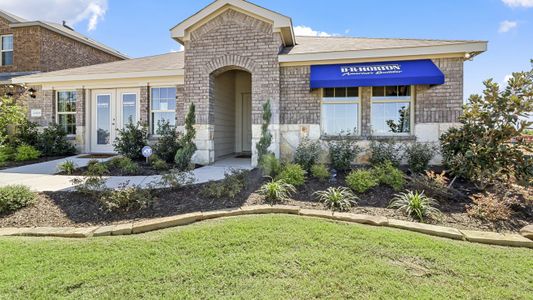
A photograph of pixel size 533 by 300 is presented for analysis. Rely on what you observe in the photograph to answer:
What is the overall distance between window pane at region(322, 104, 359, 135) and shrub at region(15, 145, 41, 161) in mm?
10769

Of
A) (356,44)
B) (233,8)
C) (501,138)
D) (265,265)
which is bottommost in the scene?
(265,265)

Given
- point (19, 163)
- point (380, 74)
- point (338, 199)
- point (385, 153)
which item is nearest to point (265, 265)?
point (338, 199)

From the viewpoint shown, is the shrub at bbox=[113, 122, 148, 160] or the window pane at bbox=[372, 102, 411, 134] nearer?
the window pane at bbox=[372, 102, 411, 134]

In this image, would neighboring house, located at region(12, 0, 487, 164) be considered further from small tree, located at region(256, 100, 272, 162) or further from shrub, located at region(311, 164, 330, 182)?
shrub, located at region(311, 164, 330, 182)

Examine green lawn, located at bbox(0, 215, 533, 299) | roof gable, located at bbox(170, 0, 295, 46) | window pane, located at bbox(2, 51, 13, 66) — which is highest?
window pane, located at bbox(2, 51, 13, 66)

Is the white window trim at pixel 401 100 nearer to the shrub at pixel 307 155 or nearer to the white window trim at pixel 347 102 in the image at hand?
the white window trim at pixel 347 102

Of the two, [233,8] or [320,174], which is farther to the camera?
[233,8]

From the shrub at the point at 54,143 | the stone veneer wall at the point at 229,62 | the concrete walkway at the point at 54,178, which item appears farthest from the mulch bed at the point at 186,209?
the shrub at the point at 54,143

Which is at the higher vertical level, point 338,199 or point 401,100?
point 401,100

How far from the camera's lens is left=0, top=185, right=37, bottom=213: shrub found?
16.9ft

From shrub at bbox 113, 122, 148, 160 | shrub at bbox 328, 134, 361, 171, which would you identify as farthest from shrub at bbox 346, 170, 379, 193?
shrub at bbox 113, 122, 148, 160

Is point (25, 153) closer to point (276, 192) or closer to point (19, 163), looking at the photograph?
point (19, 163)

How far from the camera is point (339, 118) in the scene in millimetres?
9234

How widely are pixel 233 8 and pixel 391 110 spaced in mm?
5956
